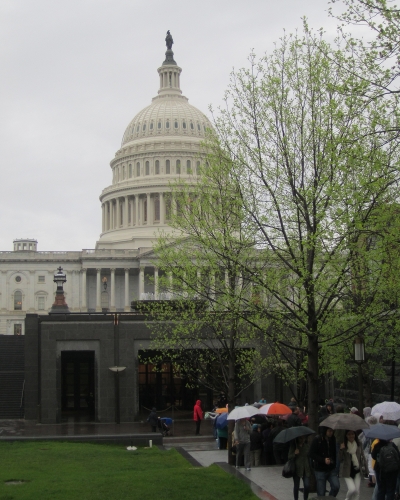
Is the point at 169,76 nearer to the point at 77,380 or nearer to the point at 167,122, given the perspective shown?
the point at 167,122

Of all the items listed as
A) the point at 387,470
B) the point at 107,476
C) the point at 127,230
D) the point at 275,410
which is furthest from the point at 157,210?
the point at 387,470

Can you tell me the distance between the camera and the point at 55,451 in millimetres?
27297

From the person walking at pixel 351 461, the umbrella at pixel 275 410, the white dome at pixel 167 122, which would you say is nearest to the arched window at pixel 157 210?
the white dome at pixel 167 122

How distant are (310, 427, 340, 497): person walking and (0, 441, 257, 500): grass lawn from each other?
1.59 metres

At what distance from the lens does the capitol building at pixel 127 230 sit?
125 meters

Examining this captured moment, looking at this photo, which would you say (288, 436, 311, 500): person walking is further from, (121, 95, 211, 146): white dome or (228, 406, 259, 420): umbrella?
(121, 95, 211, 146): white dome

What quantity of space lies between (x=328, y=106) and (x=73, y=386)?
107ft

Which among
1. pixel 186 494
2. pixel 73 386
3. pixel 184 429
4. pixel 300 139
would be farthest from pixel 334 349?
pixel 73 386

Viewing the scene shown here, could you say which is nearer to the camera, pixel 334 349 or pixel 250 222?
pixel 250 222

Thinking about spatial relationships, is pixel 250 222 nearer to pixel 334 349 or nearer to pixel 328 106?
pixel 328 106

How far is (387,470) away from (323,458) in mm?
1692

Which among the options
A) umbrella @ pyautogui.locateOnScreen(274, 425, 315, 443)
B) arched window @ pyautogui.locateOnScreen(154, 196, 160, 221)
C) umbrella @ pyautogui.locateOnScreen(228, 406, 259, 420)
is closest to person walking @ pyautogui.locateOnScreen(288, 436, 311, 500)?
umbrella @ pyautogui.locateOnScreen(274, 425, 315, 443)

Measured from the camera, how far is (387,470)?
1620 cm

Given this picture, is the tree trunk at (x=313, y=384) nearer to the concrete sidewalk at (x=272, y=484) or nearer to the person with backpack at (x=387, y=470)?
the concrete sidewalk at (x=272, y=484)
